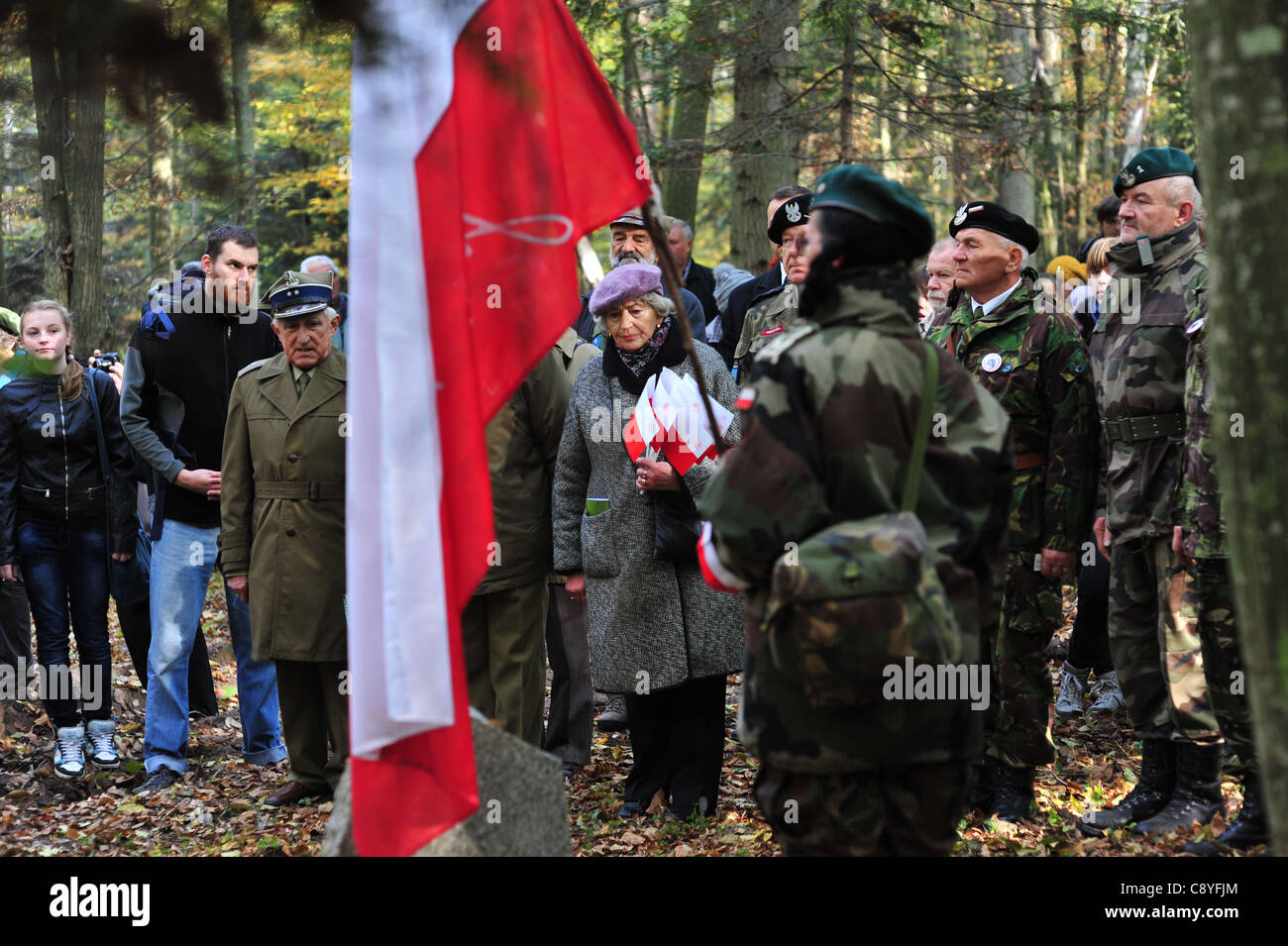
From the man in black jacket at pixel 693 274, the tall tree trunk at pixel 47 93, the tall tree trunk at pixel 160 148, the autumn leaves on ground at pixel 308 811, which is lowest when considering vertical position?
the autumn leaves on ground at pixel 308 811

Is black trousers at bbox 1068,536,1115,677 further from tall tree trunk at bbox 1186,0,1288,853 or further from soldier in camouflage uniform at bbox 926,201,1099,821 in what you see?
tall tree trunk at bbox 1186,0,1288,853

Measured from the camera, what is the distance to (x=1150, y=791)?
5848 mm

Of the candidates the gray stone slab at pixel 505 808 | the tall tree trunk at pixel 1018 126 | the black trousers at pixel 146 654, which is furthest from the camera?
the tall tree trunk at pixel 1018 126

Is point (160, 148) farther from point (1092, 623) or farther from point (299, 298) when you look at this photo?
point (1092, 623)

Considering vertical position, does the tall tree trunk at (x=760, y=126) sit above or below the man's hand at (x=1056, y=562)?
above

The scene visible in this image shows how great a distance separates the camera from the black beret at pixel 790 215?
6973 mm

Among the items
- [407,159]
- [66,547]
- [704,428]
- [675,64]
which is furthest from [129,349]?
[675,64]

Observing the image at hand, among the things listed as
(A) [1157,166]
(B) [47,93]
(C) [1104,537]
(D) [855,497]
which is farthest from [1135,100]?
(B) [47,93]

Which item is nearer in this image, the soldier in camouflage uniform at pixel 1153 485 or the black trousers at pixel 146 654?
the soldier in camouflage uniform at pixel 1153 485

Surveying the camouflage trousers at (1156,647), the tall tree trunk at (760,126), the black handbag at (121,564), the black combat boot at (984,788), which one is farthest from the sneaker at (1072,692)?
the tall tree trunk at (760,126)

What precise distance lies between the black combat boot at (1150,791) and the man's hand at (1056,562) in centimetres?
86

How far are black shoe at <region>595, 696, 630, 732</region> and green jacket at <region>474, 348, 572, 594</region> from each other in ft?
6.34

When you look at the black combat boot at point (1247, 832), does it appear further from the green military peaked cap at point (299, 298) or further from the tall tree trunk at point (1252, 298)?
the green military peaked cap at point (299, 298)

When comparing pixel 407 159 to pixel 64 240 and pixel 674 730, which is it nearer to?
pixel 674 730
